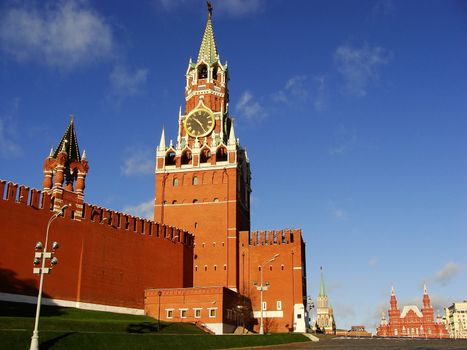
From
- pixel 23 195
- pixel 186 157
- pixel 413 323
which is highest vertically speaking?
pixel 186 157

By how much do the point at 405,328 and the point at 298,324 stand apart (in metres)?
70.7

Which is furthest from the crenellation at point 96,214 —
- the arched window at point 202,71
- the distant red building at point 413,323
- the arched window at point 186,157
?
the distant red building at point 413,323

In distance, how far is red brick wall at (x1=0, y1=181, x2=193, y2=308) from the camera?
130 ft

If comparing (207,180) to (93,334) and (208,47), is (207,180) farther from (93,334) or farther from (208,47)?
(93,334)

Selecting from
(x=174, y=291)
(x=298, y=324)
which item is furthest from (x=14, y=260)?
(x=298, y=324)

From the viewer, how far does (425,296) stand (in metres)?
120

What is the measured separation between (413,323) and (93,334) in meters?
102

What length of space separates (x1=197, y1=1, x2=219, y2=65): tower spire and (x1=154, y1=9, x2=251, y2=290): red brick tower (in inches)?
15.6

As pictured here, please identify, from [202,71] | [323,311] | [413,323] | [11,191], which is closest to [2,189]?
[11,191]

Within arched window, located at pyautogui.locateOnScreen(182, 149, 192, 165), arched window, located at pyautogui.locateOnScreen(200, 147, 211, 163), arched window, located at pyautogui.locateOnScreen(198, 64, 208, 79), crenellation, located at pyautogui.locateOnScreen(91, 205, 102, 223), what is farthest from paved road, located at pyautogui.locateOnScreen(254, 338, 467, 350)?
arched window, located at pyautogui.locateOnScreen(198, 64, 208, 79)

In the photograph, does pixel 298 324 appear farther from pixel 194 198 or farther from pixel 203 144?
pixel 203 144

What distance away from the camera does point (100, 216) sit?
48.5 metres

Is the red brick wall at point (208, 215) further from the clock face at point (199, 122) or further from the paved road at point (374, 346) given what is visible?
the paved road at point (374, 346)

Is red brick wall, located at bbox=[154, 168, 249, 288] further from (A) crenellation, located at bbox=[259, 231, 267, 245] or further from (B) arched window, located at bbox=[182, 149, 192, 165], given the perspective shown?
(A) crenellation, located at bbox=[259, 231, 267, 245]
